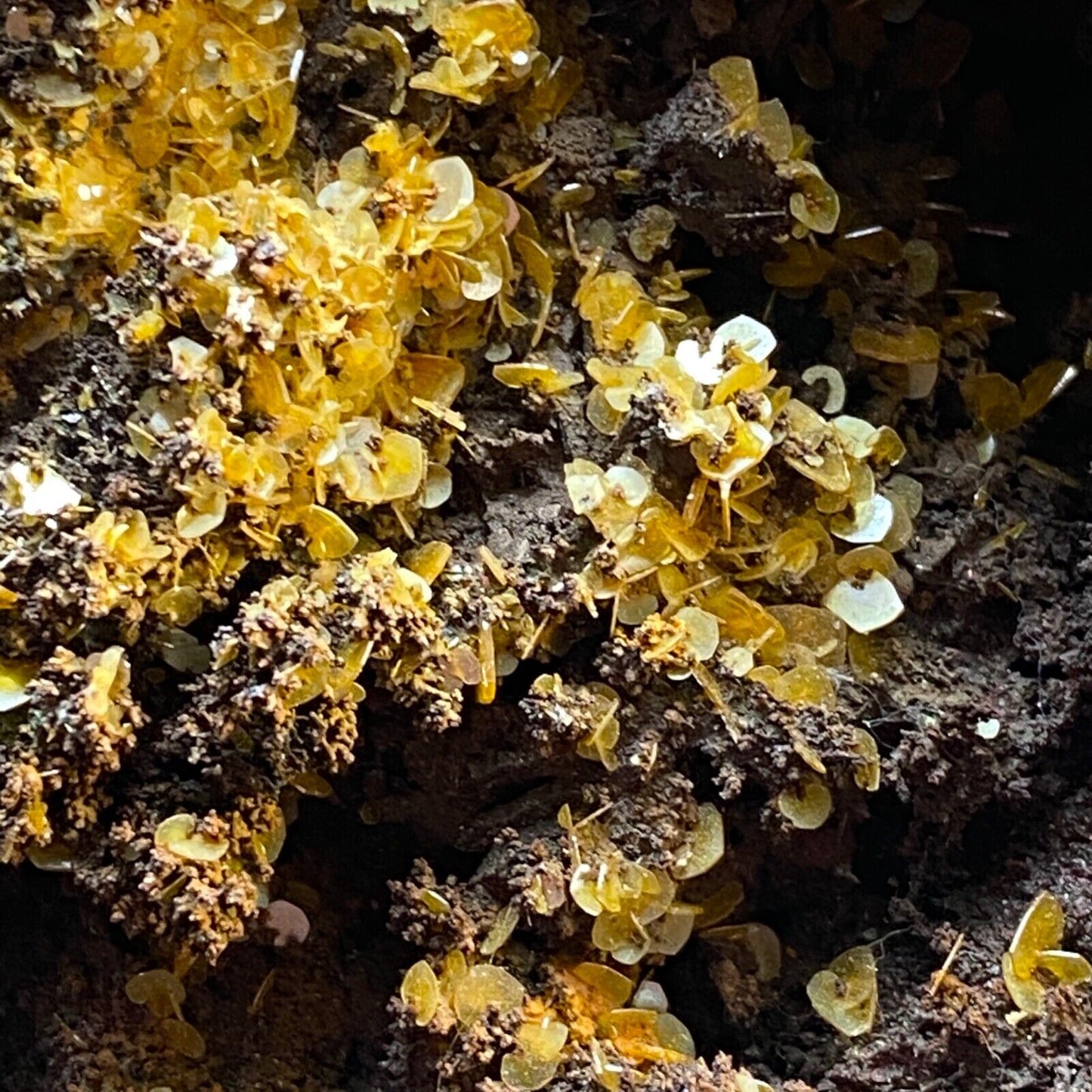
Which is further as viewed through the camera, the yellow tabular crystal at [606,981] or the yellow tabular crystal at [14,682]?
the yellow tabular crystal at [606,981]

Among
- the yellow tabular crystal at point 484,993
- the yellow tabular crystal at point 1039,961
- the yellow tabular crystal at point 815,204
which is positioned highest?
the yellow tabular crystal at point 815,204

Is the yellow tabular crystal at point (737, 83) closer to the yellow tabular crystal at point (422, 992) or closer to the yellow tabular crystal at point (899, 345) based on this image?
the yellow tabular crystal at point (899, 345)

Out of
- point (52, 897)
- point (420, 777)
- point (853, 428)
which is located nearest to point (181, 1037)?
point (52, 897)

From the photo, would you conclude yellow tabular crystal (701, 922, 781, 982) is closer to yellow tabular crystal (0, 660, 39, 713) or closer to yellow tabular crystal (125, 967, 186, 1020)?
yellow tabular crystal (125, 967, 186, 1020)

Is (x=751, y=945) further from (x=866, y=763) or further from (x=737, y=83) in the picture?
(x=737, y=83)

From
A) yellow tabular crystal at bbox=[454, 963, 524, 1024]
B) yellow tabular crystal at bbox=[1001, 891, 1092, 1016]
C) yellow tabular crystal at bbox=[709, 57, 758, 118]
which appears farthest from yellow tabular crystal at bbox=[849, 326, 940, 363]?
yellow tabular crystal at bbox=[454, 963, 524, 1024]

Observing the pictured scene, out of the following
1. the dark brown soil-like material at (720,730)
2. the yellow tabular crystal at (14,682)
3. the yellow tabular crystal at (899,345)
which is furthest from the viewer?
the yellow tabular crystal at (899,345)

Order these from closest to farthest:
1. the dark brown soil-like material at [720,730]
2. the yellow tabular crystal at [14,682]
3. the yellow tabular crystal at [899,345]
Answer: the yellow tabular crystal at [14,682] < the dark brown soil-like material at [720,730] < the yellow tabular crystal at [899,345]

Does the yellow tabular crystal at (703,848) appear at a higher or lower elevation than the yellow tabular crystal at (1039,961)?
higher

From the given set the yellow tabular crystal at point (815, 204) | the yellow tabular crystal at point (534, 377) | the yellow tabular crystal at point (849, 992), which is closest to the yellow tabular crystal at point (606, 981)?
the yellow tabular crystal at point (849, 992)
